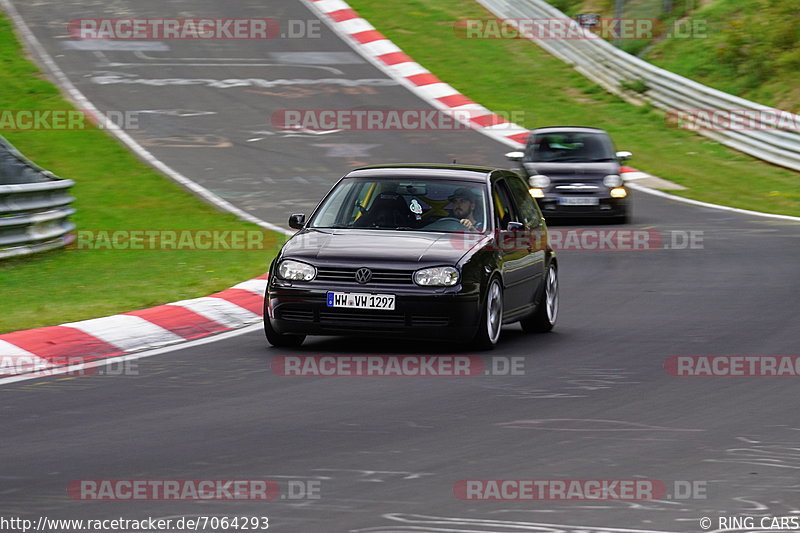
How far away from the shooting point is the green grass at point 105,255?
521 inches

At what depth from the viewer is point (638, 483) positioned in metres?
6.68

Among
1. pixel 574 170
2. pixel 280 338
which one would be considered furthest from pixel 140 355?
pixel 574 170

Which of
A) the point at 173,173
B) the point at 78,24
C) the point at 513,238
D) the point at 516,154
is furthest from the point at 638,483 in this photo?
the point at 78,24

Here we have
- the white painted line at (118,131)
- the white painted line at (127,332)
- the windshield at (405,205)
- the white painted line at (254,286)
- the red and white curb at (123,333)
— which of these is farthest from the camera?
the white painted line at (118,131)

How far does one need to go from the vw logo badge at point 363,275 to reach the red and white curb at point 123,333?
1649 millimetres

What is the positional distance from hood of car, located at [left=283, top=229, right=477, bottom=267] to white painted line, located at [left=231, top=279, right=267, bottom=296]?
2.49 meters

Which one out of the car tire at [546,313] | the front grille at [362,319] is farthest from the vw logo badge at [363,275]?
the car tire at [546,313]

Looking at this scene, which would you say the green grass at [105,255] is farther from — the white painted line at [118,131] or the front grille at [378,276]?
the front grille at [378,276]

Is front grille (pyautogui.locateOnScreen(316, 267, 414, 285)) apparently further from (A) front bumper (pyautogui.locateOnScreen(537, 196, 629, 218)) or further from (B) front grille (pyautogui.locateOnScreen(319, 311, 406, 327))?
(A) front bumper (pyautogui.locateOnScreen(537, 196, 629, 218))

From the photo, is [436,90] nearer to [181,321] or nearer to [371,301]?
[181,321]

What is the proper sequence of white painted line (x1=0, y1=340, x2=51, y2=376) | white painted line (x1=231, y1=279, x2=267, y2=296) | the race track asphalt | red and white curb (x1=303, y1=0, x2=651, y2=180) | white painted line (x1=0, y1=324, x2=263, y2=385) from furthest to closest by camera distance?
red and white curb (x1=303, y1=0, x2=651, y2=180) → white painted line (x1=231, y1=279, x2=267, y2=296) → white painted line (x1=0, y1=340, x2=51, y2=376) → white painted line (x1=0, y1=324, x2=263, y2=385) → the race track asphalt

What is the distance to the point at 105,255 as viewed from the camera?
1728 centimetres

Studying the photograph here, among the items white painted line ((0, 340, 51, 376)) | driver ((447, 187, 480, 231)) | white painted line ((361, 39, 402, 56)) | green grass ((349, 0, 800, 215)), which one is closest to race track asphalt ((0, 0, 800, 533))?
white painted line ((0, 340, 51, 376))

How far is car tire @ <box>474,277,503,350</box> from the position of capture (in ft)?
35.6
